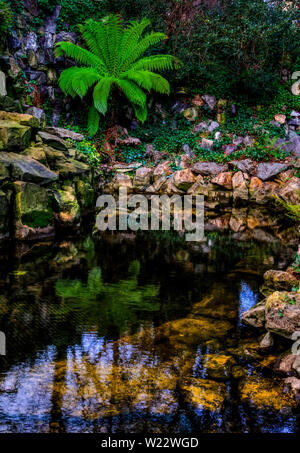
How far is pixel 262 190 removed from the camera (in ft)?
24.6

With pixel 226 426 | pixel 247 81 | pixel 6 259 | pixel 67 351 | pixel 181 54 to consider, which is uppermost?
pixel 181 54

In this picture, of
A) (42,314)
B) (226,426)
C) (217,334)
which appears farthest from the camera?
(42,314)

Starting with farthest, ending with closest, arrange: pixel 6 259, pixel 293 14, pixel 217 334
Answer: pixel 293 14, pixel 6 259, pixel 217 334

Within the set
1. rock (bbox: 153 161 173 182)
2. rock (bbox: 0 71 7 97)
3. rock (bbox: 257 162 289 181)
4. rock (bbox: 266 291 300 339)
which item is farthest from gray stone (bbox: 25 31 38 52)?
rock (bbox: 266 291 300 339)

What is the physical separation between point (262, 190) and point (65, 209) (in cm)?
432

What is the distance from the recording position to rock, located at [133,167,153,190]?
8305 millimetres

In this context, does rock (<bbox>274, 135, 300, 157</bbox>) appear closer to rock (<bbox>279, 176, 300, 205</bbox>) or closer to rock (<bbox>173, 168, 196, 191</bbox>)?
rock (<bbox>279, 176, 300, 205</bbox>)

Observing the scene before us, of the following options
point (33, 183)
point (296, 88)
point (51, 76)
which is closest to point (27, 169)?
point (33, 183)

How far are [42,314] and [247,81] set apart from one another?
886 centimetres

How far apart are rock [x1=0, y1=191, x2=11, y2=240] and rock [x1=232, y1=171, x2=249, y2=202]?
16.1 feet

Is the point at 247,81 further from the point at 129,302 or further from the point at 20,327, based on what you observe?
the point at 20,327

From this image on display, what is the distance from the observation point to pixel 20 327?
96.8 inches

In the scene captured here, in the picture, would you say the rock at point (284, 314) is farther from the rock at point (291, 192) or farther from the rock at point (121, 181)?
the rock at point (121, 181)

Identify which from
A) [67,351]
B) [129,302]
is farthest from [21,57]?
[67,351]
